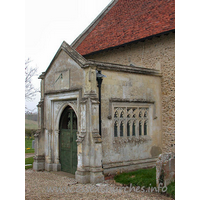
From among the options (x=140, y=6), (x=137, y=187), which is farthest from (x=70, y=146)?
(x=140, y=6)

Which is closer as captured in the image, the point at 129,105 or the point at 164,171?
the point at 164,171

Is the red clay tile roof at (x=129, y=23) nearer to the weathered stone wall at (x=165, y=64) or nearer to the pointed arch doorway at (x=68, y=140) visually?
the weathered stone wall at (x=165, y=64)

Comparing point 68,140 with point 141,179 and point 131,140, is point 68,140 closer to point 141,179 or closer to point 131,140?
point 131,140

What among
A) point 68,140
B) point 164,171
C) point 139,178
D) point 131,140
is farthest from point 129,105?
point 164,171

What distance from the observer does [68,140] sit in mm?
10141

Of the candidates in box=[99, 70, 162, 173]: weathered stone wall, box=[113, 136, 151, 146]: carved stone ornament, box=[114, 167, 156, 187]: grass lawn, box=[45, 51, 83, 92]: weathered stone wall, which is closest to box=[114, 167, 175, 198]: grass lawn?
box=[114, 167, 156, 187]: grass lawn

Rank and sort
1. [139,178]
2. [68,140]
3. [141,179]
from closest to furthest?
1. [141,179]
2. [139,178]
3. [68,140]

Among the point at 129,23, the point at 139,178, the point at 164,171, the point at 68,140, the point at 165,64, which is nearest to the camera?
the point at 164,171

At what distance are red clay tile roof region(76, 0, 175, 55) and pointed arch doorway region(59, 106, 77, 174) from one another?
4.54 m

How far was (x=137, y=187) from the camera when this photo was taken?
7531mm

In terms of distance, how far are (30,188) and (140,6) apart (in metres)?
11.0

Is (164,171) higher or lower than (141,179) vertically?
higher

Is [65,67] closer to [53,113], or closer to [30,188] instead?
[53,113]

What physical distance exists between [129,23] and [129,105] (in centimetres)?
586
